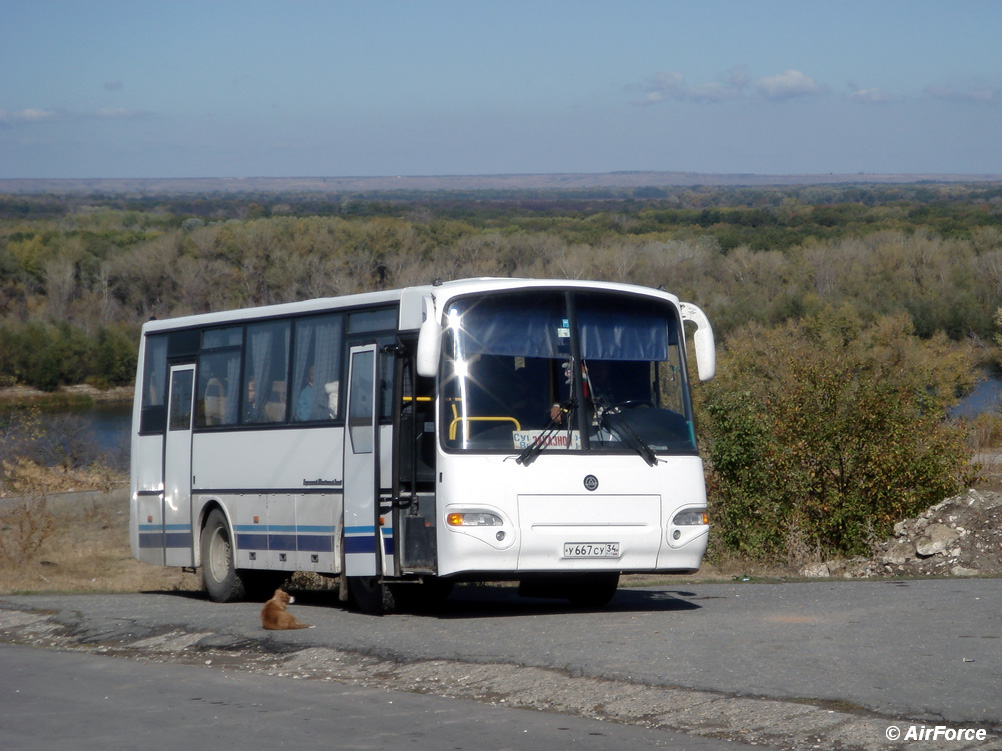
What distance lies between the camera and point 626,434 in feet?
35.9

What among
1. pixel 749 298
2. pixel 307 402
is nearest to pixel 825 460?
pixel 307 402

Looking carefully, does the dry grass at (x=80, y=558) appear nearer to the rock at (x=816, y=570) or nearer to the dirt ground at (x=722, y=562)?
the dirt ground at (x=722, y=562)

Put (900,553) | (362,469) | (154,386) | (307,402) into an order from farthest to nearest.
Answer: (900,553) → (154,386) → (307,402) → (362,469)

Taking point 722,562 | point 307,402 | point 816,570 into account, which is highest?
point 307,402

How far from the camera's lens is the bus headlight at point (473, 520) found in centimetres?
1028

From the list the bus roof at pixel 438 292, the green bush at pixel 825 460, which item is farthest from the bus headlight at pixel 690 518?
the green bush at pixel 825 460

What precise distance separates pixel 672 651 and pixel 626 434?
263cm

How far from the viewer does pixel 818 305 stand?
75.9 metres

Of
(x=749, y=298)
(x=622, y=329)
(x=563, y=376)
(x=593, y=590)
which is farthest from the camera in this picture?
(x=749, y=298)

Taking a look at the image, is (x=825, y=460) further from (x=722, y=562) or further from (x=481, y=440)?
(x=481, y=440)

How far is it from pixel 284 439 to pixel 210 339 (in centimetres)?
218

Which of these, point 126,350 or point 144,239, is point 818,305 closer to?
point 126,350

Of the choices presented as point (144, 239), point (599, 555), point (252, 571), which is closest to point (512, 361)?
point (599, 555)

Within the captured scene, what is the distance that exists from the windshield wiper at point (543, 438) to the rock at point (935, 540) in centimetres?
1015
